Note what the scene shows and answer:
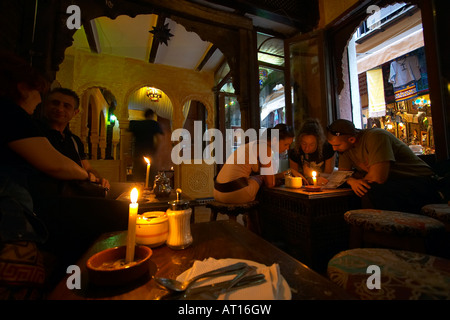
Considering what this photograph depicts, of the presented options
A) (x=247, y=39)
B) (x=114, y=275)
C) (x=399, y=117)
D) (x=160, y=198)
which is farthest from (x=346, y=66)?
(x=114, y=275)

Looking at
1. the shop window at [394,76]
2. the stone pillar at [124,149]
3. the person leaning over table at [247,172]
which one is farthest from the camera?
the stone pillar at [124,149]

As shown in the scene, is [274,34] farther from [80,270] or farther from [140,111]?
[140,111]

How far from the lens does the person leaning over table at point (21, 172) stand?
76 centimetres

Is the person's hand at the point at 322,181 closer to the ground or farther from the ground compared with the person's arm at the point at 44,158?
closer to the ground

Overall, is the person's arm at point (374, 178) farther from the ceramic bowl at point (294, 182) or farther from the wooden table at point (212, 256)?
the wooden table at point (212, 256)

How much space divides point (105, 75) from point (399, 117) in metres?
7.89

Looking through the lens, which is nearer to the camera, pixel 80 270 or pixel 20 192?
pixel 80 270

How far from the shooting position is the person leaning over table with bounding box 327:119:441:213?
1713mm

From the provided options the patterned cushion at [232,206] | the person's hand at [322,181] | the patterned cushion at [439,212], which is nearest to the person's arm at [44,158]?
the patterned cushion at [232,206]

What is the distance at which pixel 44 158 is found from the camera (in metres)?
1.14

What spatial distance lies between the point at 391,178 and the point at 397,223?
0.78 metres

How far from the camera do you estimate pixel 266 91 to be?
6527mm

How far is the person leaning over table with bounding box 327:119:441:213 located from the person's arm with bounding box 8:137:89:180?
2.37 m

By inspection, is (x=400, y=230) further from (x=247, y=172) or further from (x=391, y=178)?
(x=247, y=172)
